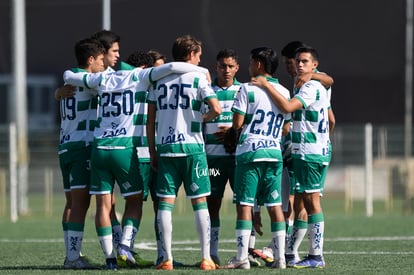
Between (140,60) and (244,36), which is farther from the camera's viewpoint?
(244,36)

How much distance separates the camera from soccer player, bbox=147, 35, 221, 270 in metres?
10.7

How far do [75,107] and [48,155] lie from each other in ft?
72.6

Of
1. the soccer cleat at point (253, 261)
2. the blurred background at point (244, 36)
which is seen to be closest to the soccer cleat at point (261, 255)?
the soccer cleat at point (253, 261)

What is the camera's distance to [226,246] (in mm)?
14273

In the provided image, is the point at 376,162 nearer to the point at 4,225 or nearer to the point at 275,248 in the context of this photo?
the point at 4,225

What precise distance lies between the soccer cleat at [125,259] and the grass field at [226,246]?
309 mm

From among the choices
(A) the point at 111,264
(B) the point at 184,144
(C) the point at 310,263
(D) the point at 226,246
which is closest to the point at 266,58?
(B) the point at 184,144

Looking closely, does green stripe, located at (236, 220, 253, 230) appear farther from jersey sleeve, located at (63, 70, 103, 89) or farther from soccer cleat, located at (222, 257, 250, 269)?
jersey sleeve, located at (63, 70, 103, 89)

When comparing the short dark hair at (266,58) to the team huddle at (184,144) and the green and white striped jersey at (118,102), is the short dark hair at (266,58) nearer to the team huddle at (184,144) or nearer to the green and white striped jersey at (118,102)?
the team huddle at (184,144)

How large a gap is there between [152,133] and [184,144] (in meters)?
0.34

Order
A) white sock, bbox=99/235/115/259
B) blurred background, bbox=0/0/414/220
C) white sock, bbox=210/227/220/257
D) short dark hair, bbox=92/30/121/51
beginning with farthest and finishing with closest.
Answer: blurred background, bbox=0/0/414/220 < white sock, bbox=210/227/220/257 < short dark hair, bbox=92/30/121/51 < white sock, bbox=99/235/115/259

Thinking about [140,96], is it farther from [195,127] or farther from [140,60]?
[140,60]

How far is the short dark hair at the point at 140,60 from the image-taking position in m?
11.7

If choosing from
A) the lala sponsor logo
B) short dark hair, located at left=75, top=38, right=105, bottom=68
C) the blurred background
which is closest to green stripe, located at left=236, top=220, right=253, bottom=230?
the lala sponsor logo
